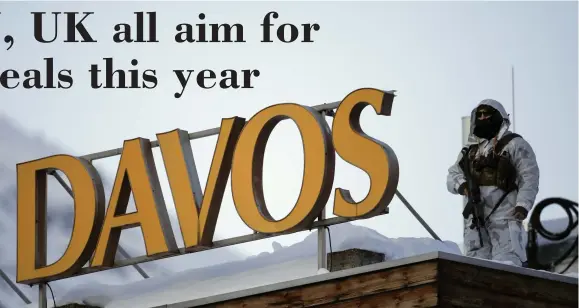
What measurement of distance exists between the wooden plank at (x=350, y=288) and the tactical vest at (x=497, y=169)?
2.06m

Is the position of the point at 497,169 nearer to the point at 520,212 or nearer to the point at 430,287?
the point at 520,212

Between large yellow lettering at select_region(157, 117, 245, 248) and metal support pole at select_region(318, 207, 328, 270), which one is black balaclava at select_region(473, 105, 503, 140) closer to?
metal support pole at select_region(318, 207, 328, 270)

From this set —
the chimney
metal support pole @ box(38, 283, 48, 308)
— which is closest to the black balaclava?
the chimney

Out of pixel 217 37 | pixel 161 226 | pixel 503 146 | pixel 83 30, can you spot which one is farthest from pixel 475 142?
pixel 83 30

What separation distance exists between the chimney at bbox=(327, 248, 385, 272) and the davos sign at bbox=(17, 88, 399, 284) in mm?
588

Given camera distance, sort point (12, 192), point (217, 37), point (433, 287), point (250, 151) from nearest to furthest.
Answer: point (433, 287)
point (250, 151)
point (217, 37)
point (12, 192)

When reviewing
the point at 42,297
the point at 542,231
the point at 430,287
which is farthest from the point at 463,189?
the point at 542,231

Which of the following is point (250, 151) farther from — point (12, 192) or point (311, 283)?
point (12, 192)

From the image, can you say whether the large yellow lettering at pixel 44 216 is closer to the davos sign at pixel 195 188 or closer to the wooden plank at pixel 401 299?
the davos sign at pixel 195 188

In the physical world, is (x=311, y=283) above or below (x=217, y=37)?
below

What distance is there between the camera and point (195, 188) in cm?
2216

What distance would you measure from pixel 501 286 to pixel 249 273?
14.4 ft

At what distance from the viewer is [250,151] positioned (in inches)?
840

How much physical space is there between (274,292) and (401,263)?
5.65 ft
